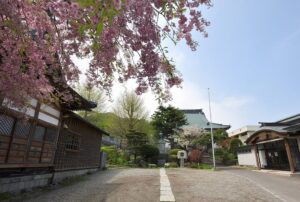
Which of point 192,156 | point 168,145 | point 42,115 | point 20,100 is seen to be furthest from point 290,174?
point 168,145

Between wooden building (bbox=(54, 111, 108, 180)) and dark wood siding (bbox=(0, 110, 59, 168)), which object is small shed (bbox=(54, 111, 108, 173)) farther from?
dark wood siding (bbox=(0, 110, 59, 168))

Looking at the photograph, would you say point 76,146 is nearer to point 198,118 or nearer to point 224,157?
point 224,157

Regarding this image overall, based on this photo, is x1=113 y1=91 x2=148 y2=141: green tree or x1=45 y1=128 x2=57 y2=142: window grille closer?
x1=45 y1=128 x2=57 y2=142: window grille

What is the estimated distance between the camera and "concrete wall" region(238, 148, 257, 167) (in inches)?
856

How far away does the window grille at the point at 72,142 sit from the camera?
10.5m

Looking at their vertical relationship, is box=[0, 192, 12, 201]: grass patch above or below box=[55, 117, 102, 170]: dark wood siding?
below

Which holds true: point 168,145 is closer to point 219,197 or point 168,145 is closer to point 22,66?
point 219,197

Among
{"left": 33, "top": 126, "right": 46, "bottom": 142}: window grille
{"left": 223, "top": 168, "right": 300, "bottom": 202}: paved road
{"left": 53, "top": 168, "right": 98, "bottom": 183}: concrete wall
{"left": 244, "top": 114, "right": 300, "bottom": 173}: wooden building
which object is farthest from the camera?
{"left": 244, "top": 114, "right": 300, "bottom": 173}: wooden building

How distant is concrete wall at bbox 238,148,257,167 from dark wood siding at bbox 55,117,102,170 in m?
16.0

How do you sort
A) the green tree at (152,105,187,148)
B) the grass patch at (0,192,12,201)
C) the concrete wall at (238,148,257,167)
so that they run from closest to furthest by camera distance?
the grass patch at (0,192,12,201) → the concrete wall at (238,148,257,167) → the green tree at (152,105,187,148)

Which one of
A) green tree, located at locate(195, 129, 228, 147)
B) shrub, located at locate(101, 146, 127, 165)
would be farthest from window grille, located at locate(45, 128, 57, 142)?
green tree, located at locate(195, 129, 228, 147)

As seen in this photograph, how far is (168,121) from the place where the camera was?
27.8 metres

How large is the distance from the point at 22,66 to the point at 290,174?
16505 mm

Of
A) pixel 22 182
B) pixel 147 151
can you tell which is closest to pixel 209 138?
pixel 147 151
